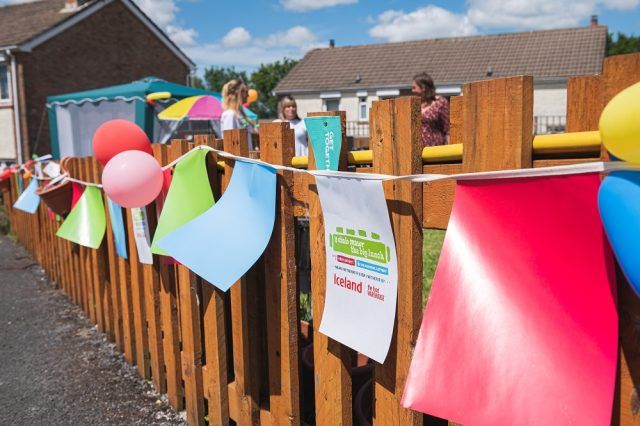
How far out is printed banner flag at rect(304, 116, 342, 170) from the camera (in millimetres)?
1904

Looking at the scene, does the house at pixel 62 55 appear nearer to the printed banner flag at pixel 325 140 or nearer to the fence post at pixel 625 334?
the printed banner flag at pixel 325 140

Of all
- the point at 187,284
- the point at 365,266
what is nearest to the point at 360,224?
the point at 365,266

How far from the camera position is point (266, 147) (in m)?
2.30

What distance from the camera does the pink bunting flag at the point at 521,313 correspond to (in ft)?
4.05

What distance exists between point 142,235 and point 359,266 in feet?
6.89

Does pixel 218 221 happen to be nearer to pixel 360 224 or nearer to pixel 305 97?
pixel 360 224

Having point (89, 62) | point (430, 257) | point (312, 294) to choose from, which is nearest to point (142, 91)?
point (430, 257)

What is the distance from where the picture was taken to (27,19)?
2202cm

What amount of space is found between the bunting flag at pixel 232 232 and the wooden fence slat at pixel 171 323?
0.88 m

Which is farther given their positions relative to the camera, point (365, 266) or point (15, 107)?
point (15, 107)

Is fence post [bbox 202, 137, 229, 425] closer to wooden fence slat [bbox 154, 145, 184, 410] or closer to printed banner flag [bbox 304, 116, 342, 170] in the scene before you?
wooden fence slat [bbox 154, 145, 184, 410]

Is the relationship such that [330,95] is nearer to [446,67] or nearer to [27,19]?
[446,67]

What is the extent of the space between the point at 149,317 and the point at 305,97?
1247 inches

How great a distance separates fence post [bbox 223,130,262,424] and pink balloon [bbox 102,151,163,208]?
0.64m
